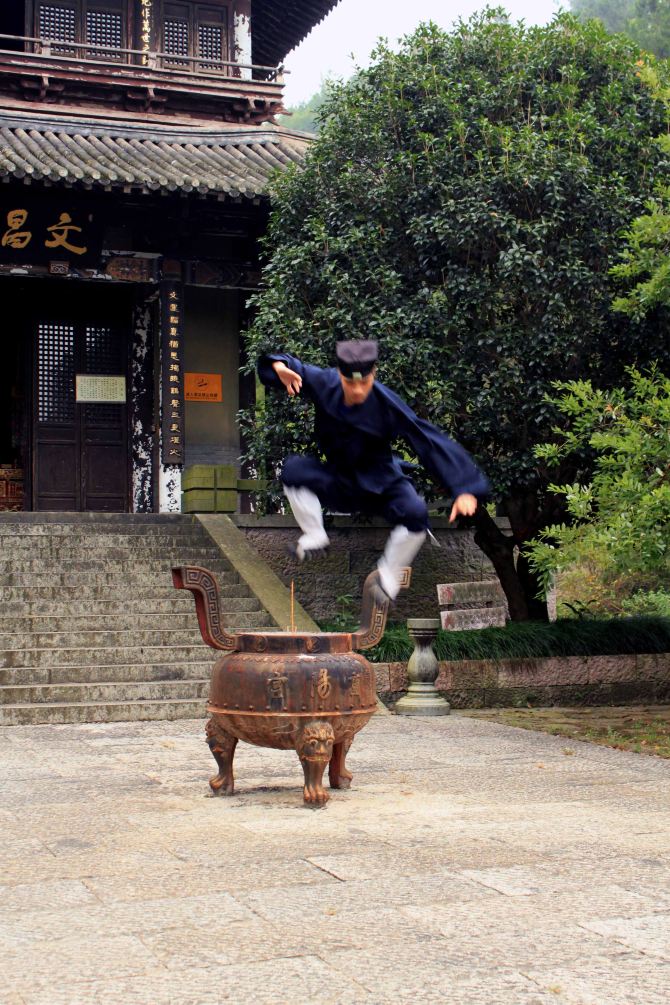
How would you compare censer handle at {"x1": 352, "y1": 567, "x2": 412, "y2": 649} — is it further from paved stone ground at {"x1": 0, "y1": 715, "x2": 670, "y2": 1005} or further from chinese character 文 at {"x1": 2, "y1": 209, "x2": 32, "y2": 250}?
Result: chinese character 文 at {"x1": 2, "y1": 209, "x2": 32, "y2": 250}

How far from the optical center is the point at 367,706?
22.7ft

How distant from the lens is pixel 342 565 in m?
14.7

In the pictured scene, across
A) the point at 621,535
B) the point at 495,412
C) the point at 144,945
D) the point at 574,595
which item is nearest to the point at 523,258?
the point at 495,412

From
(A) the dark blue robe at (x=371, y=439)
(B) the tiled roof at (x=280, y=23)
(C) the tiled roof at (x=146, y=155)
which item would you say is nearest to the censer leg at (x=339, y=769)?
(A) the dark blue robe at (x=371, y=439)

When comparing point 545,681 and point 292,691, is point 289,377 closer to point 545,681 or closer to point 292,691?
point 292,691

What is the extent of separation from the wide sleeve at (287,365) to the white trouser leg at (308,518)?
496 millimetres

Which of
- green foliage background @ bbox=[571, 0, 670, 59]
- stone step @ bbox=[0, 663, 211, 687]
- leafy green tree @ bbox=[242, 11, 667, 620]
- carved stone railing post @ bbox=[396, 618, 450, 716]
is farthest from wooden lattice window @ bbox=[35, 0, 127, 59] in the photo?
green foliage background @ bbox=[571, 0, 670, 59]

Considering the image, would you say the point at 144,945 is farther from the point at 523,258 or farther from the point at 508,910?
the point at 523,258

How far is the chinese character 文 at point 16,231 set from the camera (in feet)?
50.3

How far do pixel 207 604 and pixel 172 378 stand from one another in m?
8.92

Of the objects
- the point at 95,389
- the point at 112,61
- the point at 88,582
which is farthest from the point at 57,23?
the point at 88,582

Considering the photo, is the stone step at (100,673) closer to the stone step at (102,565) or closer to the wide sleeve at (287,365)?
the stone step at (102,565)

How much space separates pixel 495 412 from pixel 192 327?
677 cm

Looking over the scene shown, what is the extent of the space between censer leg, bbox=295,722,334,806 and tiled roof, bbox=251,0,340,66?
17062mm
